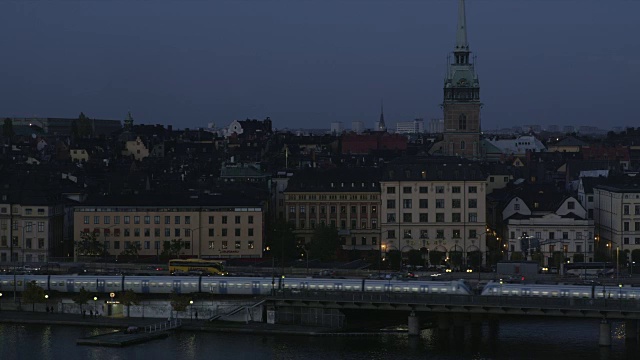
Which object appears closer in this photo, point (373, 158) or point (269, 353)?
point (269, 353)

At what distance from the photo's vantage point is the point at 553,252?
72.4 meters

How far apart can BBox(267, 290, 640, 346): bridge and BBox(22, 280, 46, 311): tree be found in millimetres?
8710

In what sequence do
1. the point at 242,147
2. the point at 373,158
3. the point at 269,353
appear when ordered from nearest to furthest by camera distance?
1. the point at 269,353
2. the point at 373,158
3. the point at 242,147

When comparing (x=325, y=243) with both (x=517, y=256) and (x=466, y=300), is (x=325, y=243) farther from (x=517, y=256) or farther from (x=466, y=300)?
(x=466, y=300)

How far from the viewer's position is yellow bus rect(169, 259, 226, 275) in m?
62.6

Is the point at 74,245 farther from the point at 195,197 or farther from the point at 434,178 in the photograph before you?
the point at 434,178

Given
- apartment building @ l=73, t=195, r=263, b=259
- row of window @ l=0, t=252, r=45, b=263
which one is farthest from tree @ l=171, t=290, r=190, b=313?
row of window @ l=0, t=252, r=45, b=263

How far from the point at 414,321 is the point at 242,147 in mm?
86999

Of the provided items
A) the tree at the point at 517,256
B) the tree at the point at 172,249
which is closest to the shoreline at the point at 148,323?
the tree at the point at 172,249

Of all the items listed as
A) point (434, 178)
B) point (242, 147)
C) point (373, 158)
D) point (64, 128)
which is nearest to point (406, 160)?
point (434, 178)

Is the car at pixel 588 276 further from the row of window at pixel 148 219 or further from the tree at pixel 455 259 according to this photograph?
the row of window at pixel 148 219

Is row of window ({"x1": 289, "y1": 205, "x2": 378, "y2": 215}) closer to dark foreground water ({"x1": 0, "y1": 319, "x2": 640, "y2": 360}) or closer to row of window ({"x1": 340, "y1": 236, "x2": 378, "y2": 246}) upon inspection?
row of window ({"x1": 340, "y1": 236, "x2": 378, "y2": 246})

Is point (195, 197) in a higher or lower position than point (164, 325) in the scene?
higher

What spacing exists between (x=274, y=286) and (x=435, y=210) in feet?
60.9
